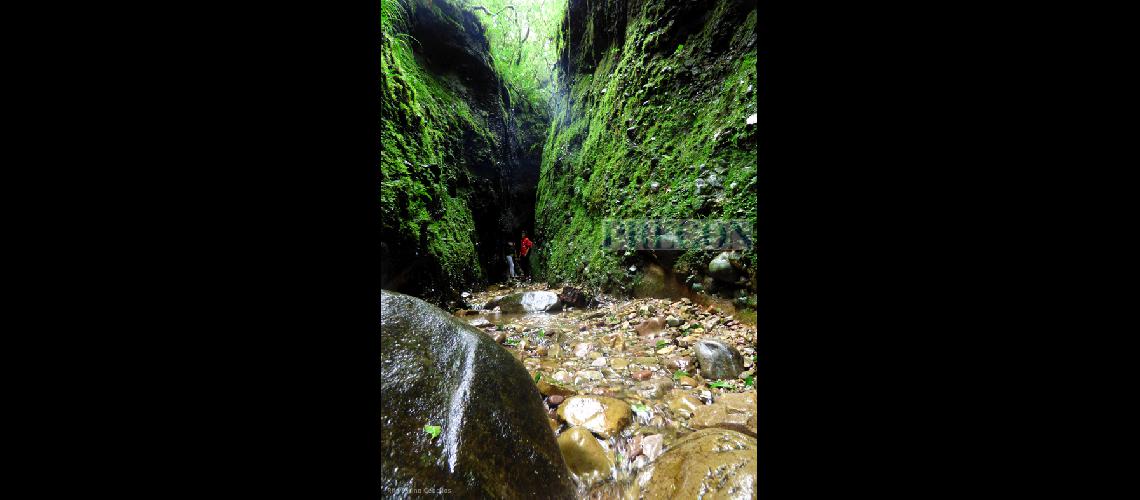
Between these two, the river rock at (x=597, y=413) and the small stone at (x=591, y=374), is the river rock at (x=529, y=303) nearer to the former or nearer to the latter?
the small stone at (x=591, y=374)

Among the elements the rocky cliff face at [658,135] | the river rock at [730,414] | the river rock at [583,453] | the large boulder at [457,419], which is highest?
the rocky cliff face at [658,135]

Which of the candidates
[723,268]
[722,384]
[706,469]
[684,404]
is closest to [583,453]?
[706,469]

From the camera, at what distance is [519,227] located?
875 cm

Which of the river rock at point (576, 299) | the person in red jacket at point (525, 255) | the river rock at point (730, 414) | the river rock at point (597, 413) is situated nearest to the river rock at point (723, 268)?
the river rock at point (730, 414)

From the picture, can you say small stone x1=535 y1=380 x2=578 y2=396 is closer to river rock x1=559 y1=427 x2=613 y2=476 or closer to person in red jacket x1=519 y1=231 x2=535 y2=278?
river rock x1=559 y1=427 x2=613 y2=476

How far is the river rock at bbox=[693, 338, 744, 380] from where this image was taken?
2178 mm

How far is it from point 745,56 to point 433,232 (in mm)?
4275

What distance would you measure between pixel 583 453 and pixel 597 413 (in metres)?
0.30

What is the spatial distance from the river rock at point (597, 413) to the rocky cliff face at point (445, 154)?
2.41m

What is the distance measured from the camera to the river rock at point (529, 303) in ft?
14.4
